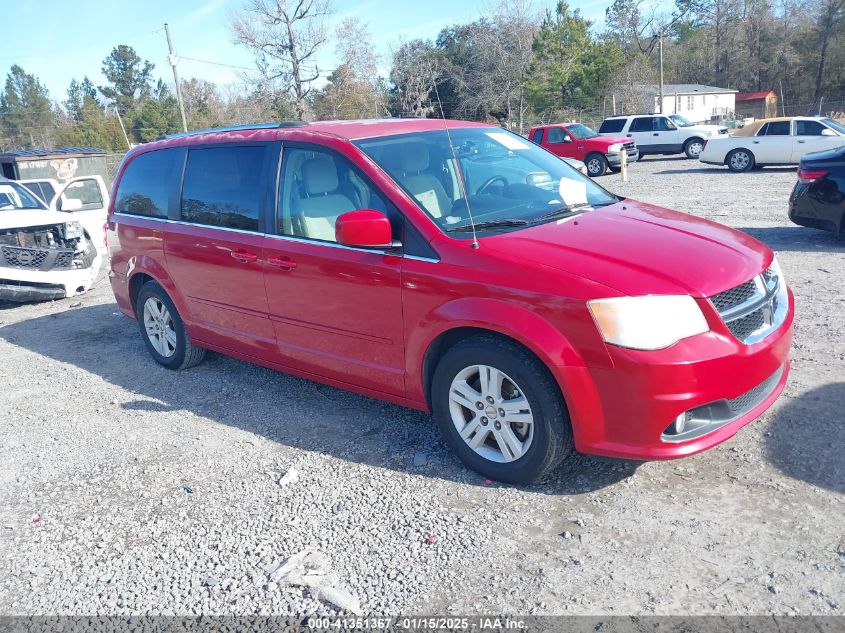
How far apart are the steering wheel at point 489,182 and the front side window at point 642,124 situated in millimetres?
23321

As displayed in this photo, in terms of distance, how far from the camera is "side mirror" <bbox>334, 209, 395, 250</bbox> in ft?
11.9

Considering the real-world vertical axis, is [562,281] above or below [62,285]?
above

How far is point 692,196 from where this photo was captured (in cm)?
1443

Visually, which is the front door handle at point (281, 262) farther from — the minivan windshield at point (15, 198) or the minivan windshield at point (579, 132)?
the minivan windshield at point (579, 132)

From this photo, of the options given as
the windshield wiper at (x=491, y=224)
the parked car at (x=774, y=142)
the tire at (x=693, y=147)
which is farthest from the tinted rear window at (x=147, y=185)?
the tire at (x=693, y=147)

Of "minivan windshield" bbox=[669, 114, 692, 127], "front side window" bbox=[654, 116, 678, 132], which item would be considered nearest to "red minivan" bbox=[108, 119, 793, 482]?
"front side window" bbox=[654, 116, 678, 132]

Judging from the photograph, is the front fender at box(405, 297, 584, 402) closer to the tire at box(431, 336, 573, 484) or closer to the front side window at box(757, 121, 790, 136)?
the tire at box(431, 336, 573, 484)

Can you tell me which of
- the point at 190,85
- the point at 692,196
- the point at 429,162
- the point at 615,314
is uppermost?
the point at 190,85

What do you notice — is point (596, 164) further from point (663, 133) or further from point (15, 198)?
point (15, 198)

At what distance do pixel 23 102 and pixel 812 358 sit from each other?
8541cm

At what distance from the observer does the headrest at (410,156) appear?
4.07 meters

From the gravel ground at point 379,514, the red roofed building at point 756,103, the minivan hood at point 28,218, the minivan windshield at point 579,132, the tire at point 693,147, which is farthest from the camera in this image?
the red roofed building at point 756,103

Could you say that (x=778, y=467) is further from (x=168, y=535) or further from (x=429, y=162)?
(x=168, y=535)

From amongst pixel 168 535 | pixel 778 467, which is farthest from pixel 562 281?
pixel 168 535
